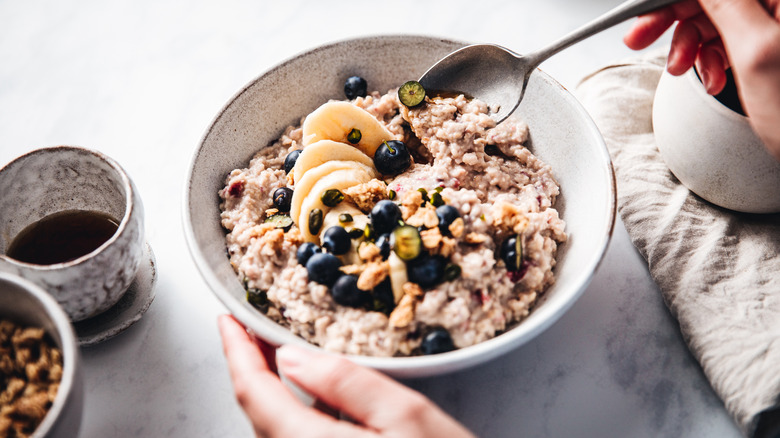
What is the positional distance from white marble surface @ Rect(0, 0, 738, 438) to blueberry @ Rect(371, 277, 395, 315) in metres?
0.23

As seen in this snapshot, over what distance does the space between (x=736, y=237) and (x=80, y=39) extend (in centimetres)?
217

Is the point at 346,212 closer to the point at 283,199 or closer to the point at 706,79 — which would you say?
the point at 283,199

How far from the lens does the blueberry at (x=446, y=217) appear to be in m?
1.21

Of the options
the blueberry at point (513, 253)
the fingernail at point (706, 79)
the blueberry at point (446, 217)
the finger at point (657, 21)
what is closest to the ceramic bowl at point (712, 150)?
the fingernail at point (706, 79)

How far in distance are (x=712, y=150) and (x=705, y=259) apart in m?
0.27

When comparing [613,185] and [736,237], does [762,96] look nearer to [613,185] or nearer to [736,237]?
[613,185]

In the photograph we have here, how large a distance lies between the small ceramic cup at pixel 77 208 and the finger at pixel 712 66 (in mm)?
1346

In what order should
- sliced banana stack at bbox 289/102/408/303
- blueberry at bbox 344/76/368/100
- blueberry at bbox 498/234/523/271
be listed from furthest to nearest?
1. blueberry at bbox 344/76/368/100
2. sliced banana stack at bbox 289/102/408/303
3. blueberry at bbox 498/234/523/271

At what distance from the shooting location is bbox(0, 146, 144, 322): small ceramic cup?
1.16m

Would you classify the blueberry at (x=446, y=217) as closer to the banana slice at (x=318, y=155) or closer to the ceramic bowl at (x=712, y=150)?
the banana slice at (x=318, y=155)

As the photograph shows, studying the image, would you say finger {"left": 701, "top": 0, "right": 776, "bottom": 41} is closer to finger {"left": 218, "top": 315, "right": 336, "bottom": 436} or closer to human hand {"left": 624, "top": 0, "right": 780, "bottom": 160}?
human hand {"left": 624, "top": 0, "right": 780, "bottom": 160}

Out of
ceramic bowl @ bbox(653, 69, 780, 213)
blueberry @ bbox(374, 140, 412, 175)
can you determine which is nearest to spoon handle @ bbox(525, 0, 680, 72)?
ceramic bowl @ bbox(653, 69, 780, 213)

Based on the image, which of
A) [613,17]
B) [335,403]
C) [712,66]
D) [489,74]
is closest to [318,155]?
[489,74]

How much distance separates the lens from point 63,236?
4.53 ft
